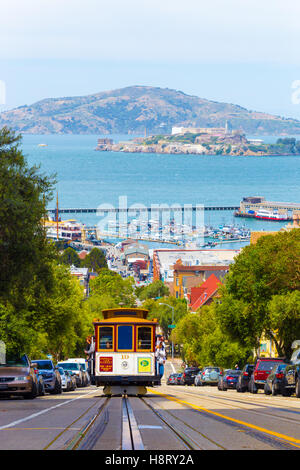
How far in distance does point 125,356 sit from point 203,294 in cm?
10138

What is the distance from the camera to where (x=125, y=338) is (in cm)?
3180

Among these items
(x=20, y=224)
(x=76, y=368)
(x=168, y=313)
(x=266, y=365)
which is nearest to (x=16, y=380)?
(x=20, y=224)

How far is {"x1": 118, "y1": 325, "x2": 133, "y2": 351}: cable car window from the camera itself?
104 ft

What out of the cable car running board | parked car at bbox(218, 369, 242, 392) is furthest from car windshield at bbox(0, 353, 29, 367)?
parked car at bbox(218, 369, 242, 392)

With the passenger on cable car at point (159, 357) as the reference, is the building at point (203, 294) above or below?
above

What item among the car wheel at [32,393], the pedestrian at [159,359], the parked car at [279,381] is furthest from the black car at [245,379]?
Answer: the car wheel at [32,393]

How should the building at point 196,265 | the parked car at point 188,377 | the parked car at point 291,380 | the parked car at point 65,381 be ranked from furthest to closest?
the building at point 196,265
the parked car at point 188,377
the parked car at point 65,381
the parked car at point 291,380

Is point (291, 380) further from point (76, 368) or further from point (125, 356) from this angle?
point (76, 368)

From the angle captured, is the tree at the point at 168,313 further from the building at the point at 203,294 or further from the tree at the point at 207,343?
the tree at the point at 207,343

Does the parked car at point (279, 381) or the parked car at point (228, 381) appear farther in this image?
the parked car at point (228, 381)

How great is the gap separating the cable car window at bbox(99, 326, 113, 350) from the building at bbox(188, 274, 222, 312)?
93385mm

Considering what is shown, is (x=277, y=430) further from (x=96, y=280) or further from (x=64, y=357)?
(x=96, y=280)

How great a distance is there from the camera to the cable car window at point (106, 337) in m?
31.9

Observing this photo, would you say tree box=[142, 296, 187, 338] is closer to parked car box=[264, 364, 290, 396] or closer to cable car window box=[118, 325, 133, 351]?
parked car box=[264, 364, 290, 396]
